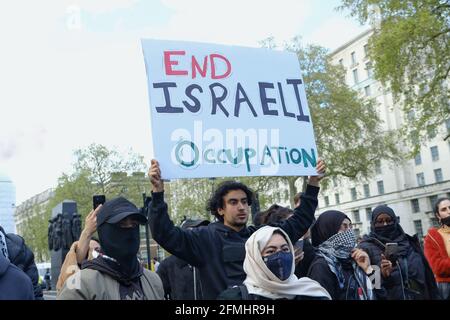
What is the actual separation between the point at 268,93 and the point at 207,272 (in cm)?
158

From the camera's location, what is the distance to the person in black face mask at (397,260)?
4.41m

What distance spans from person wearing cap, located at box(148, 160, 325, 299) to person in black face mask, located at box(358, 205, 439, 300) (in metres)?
1.27

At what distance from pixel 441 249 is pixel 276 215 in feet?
5.59

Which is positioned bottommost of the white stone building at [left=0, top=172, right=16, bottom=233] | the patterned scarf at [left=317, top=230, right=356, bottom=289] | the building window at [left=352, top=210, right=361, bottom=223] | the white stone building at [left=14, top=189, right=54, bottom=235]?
the patterned scarf at [left=317, top=230, right=356, bottom=289]

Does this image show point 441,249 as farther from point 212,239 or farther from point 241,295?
point 241,295

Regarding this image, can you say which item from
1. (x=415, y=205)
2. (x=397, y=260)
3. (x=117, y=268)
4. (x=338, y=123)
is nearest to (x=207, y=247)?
(x=117, y=268)

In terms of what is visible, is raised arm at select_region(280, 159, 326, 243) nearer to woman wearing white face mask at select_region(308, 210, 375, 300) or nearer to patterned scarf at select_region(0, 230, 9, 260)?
woman wearing white face mask at select_region(308, 210, 375, 300)

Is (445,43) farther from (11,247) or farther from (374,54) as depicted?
(11,247)

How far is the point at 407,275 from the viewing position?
15.0 feet

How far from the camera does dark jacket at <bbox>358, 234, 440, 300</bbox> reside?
4.45 metres

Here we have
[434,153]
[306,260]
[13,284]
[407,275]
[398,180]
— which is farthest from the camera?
[398,180]

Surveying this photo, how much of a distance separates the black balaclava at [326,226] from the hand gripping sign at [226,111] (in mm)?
372

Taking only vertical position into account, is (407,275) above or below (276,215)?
below

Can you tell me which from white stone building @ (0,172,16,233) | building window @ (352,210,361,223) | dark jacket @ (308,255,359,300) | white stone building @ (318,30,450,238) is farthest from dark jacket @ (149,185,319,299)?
building window @ (352,210,361,223)
